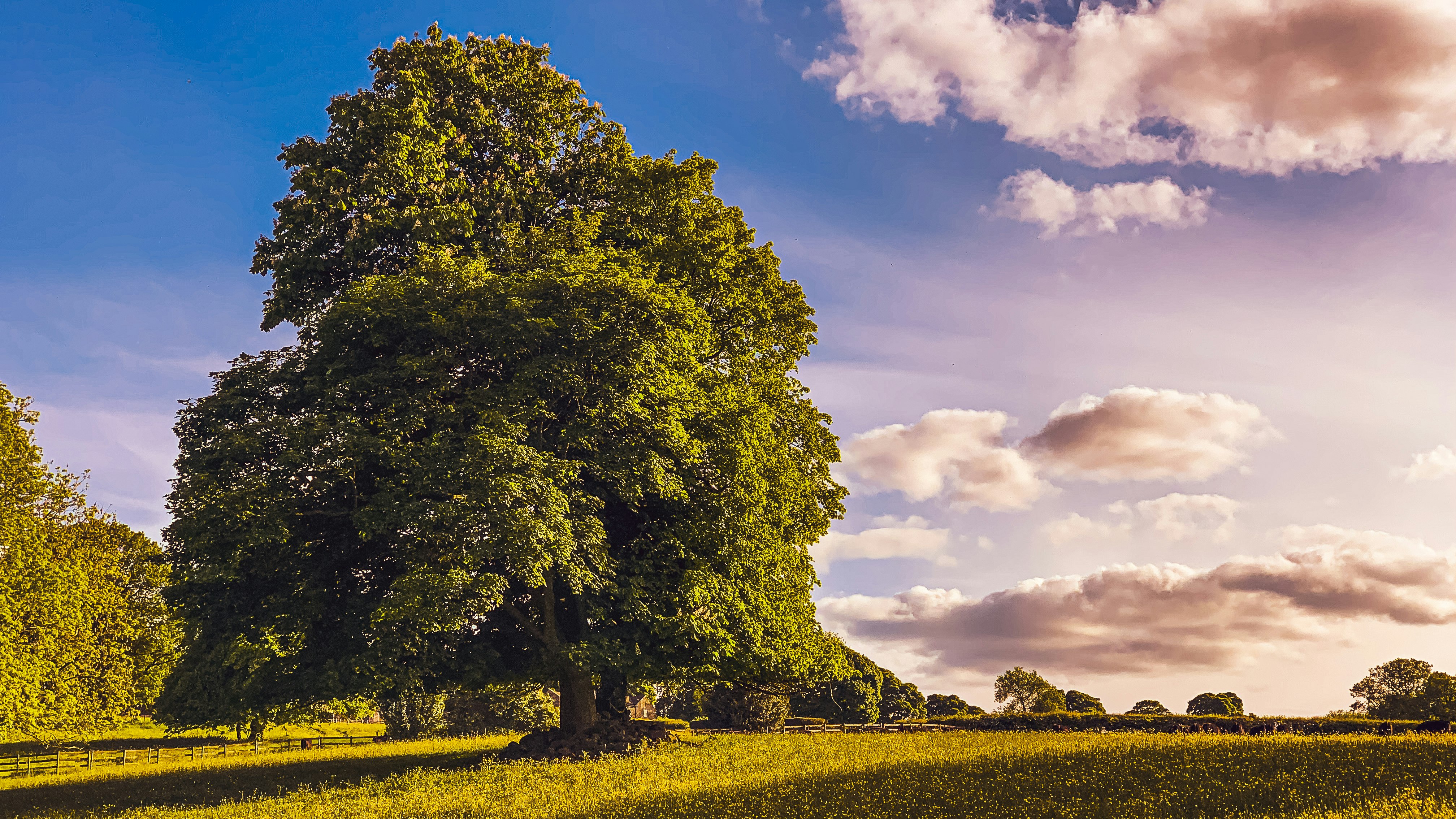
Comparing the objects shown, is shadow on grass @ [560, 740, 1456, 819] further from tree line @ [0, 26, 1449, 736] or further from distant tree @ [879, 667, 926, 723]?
distant tree @ [879, 667, 926, 723]

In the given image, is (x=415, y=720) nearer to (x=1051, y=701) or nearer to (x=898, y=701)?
(x=898, y=701)

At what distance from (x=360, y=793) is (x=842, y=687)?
46.8 m

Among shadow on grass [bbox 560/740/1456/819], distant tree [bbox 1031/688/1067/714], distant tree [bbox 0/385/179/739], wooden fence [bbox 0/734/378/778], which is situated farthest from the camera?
distant tree [bbox 1031/688/1067/714]

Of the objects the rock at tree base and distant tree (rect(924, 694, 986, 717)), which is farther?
distant tree (rect(924, 694, 986, 717))

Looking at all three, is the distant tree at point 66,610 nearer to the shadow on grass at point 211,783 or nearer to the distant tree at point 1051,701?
the shadow on grass at point 211,783

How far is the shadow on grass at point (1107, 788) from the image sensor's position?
1681 cm

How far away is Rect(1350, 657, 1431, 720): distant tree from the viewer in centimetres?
6159

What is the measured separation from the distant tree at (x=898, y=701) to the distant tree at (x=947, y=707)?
18.4 inches

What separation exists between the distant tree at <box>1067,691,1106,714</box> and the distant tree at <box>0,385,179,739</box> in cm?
6192

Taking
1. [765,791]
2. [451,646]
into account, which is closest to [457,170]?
[451,646]


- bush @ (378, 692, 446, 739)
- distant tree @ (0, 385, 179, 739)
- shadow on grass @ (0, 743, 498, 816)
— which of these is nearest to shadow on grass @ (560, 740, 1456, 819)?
shadow on grass @ (0, 743, 498, 816)

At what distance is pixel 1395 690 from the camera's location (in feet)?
211

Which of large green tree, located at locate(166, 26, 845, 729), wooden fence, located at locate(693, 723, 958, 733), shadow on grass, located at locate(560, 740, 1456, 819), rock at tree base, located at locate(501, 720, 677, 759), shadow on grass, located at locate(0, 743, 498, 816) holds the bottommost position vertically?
wooden fence, located at locate(693, 723, 958, 733)

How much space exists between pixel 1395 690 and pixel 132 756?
268 feet
